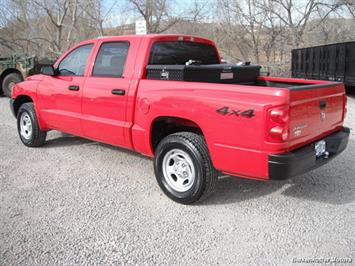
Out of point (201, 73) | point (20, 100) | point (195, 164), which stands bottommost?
point (195, 164)

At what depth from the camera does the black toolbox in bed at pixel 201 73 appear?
396 centimetres

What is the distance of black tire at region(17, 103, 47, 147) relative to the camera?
593cm

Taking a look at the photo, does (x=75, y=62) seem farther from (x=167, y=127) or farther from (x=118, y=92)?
(x=167, y=127)

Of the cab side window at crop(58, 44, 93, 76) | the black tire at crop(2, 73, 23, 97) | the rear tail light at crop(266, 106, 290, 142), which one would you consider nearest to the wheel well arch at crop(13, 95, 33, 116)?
the cab side window at crop(58, 44, 93, 76)

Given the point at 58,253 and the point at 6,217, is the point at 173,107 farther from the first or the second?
the point at 6,217

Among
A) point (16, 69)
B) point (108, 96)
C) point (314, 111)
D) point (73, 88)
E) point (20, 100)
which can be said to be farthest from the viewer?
point (16, 69)

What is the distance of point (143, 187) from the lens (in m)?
4.43

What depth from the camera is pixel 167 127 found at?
435 centimetres

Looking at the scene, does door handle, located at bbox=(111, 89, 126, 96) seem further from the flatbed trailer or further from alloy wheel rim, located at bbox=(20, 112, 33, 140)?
the flatbed trailer

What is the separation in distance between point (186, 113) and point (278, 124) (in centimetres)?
99

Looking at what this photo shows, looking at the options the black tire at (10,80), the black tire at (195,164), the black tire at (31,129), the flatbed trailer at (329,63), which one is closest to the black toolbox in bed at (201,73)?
the black tire at (195,164)

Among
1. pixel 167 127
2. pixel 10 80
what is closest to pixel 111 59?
pixel 167 127

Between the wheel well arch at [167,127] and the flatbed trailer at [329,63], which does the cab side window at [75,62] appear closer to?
the wheel well arch at [167,127]

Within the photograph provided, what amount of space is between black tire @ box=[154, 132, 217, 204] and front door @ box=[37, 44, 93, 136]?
1733mm
